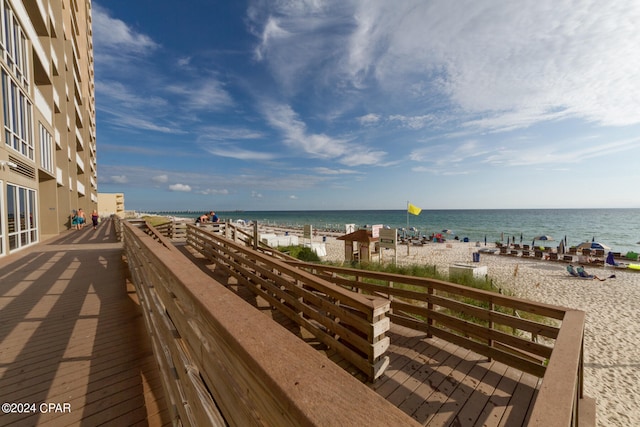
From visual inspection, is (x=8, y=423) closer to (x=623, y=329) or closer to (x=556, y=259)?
(x=623, y=329)

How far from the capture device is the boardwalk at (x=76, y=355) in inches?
91.7

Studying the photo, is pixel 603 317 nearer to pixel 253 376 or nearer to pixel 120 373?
pixel 253 376

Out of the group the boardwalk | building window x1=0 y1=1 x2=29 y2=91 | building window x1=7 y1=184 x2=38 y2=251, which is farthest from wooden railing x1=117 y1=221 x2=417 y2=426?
building window x1=0 y1=1 x2=29 y2=91

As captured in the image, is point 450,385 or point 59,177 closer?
point 450,385

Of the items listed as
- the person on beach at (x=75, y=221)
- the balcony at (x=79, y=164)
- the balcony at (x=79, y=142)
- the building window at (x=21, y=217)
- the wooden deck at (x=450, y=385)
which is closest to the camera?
the wooden deck at (x=450, y=385)

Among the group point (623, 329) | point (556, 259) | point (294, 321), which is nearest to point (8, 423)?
point (294, 321)

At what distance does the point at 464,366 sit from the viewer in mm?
3574

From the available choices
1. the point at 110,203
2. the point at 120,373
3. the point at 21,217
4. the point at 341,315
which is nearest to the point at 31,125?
the point at 21,217

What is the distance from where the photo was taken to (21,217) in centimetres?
1089

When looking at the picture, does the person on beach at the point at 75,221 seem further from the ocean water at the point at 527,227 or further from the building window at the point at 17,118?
the ocean water at the point at 527,227

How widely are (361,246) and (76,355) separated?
1603 centimetres

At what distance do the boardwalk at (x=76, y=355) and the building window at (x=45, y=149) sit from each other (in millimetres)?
11176

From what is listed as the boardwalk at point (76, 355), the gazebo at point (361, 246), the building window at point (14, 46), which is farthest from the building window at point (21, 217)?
the gazebo at point (361, 246)

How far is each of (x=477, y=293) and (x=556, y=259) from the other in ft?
91.8
